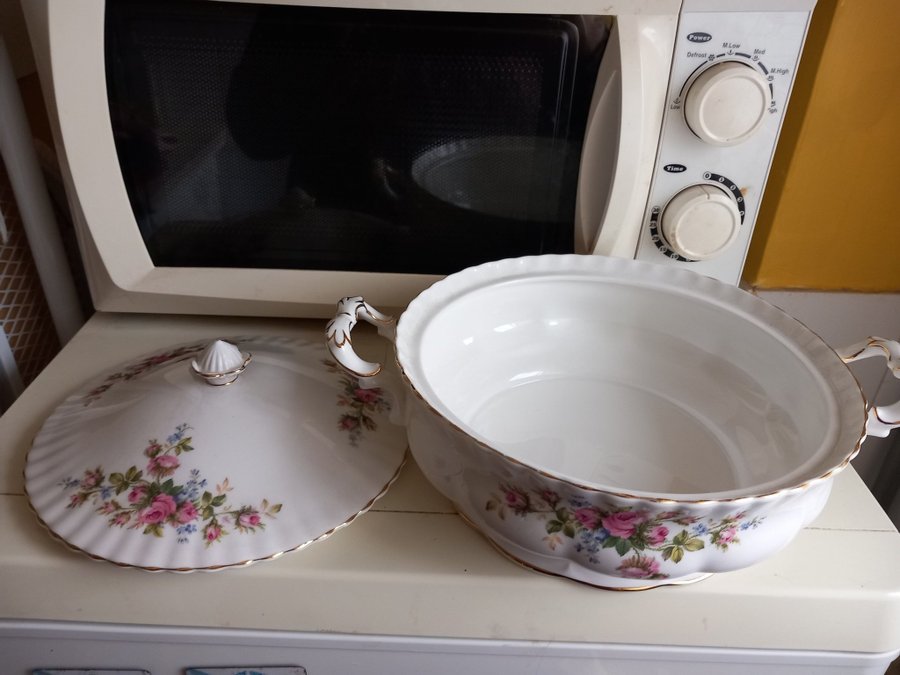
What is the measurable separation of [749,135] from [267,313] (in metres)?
0.41

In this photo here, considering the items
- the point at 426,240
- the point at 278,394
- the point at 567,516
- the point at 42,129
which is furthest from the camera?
the point at 42,129

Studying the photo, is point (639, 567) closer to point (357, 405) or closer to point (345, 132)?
point (357, 405)

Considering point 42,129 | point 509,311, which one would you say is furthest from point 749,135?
point 42,129

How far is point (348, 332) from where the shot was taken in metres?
0.45

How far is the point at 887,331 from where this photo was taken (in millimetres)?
687

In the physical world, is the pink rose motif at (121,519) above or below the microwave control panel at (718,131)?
below

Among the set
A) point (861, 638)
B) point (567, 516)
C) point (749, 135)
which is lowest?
point (861, 638)

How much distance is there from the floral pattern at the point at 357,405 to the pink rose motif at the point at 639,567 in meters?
0.20

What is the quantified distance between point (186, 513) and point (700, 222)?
42 cm

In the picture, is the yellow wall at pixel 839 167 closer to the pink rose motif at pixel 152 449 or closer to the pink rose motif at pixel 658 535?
the pink rose motif at pixel 658 535

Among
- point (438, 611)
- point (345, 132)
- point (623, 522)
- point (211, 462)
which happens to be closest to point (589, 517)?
point (623, 522)

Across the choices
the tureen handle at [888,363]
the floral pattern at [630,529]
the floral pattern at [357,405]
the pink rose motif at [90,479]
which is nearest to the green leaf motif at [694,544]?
the floral pattern at [630,529]

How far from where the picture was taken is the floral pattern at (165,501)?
1.36 ft

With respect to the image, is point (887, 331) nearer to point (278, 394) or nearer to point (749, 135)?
point (749, 135)
